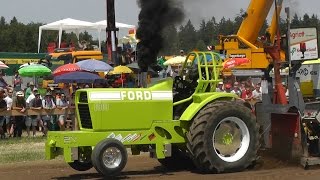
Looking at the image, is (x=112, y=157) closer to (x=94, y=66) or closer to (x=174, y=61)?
(x=94, y=66)

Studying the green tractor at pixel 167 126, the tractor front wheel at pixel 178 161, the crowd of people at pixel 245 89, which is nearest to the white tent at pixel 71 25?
the crowd of people at pixel 245 89

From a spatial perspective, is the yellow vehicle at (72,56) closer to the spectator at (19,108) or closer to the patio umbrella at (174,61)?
the patio umbrella at (174,61)


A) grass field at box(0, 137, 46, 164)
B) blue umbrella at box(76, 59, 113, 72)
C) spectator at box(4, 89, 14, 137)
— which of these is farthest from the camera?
blue umbrella at box(76, 59, 113, 72)

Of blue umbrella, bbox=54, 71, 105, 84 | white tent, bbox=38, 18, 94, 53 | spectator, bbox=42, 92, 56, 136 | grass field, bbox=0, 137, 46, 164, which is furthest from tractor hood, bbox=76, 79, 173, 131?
white tent, bbox=38, 18, 94, 53

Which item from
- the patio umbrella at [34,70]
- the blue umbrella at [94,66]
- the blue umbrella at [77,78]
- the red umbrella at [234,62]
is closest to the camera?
the red umbrella at [234,62]

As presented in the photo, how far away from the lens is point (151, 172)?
9.55 m

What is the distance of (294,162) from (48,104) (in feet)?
31.8

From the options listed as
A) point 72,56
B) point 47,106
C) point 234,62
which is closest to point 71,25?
point 72,56

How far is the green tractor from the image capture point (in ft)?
27.6

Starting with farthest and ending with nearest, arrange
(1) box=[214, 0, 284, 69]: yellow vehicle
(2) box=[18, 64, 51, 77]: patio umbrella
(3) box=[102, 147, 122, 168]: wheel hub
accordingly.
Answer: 1. (2) box=[18, 64, 51, 77]: patio umbrella
2. (1) box=[214, 0, 284, 69]: yellow vehicle
3. (3) box=[102, 147, 122, 168]: wheel hub

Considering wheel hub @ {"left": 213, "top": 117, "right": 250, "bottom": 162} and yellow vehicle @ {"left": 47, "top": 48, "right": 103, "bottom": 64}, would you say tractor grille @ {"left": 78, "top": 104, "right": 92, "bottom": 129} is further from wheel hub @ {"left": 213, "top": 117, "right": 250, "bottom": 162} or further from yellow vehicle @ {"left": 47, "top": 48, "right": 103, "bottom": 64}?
yellow vehicle @ {"left": 47, "top": 48, "right": 103, "bottom": 64}

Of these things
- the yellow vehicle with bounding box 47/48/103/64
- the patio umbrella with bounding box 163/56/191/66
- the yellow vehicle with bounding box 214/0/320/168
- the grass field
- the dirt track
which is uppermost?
the yellow vehicle with bounding box 47/48/103/64

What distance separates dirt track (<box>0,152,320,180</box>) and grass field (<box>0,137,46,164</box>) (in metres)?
1.15

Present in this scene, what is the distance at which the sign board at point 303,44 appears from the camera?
961 cm
